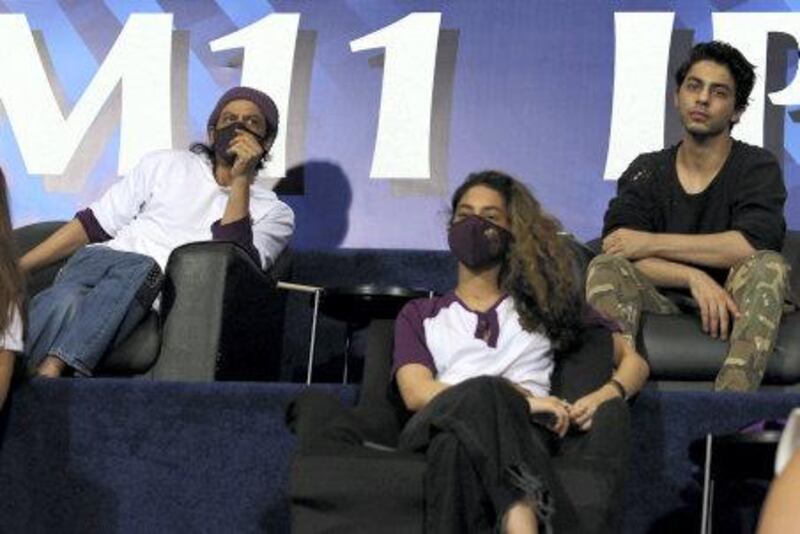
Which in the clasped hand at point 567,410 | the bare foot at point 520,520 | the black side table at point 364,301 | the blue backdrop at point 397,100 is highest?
the blue backdrop at point 397,100

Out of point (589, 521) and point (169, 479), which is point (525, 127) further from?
point (589, 521)

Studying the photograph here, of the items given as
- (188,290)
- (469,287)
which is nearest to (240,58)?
(188,290)

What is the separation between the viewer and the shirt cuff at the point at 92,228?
13.8 feet

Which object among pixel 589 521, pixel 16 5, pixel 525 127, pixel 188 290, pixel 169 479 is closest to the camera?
pixel 589 521

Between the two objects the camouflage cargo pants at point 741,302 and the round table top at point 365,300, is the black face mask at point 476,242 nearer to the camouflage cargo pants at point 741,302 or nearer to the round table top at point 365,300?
the camouflage cargo pants at point 741,302

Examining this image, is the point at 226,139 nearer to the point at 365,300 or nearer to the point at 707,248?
the point at 365,300

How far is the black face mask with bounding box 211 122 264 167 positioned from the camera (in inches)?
163

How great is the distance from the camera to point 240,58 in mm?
4855

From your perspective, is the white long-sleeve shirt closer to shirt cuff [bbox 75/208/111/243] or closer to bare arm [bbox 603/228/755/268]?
shirt cuff [bbox 75/208/111/243]

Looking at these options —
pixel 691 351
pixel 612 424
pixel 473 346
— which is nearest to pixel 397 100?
pixel 691 351

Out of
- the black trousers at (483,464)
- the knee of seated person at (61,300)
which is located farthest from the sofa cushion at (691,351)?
the knee of seated person at (61,300)

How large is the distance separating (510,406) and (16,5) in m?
2.77

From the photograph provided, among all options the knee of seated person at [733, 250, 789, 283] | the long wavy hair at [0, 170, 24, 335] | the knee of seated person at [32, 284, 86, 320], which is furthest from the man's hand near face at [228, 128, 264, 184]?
the knee of seated person at [733, 250, 789, 283]

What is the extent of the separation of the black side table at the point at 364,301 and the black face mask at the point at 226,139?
430 mm
